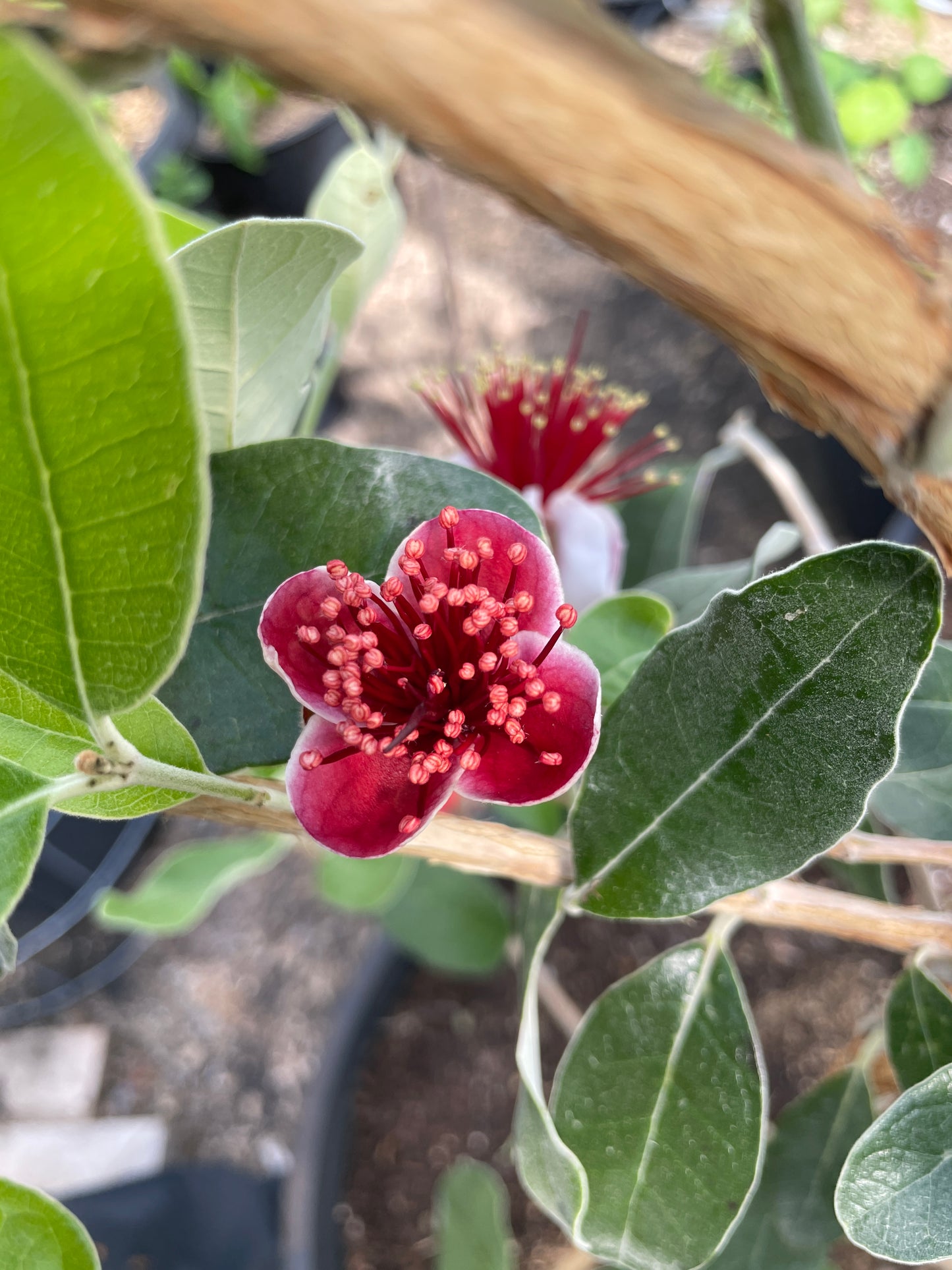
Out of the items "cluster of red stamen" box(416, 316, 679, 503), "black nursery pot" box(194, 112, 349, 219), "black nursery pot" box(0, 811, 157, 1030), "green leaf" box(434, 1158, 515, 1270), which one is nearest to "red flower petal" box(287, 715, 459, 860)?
"cluster of red stamen" box(416, 316, 679, 503)

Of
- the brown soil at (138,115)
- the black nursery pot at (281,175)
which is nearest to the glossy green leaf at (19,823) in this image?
the black nursery pot at (281,175)

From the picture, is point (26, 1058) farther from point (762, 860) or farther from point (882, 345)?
point (882, 345)

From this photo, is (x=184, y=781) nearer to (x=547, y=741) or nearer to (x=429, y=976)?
(x=547, y=741)

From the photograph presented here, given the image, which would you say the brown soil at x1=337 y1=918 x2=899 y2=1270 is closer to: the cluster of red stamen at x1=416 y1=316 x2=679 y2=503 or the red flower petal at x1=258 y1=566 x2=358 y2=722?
the cluster of red stamen at x1=416 y1=316 x2=679 y2=503

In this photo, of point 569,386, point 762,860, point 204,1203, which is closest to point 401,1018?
point 204,1203

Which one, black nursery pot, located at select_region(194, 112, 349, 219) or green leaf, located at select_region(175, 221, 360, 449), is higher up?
green leaf, located at select_region(175, 221, 360, 449)

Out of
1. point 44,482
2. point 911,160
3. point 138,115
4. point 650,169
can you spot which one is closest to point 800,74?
point 650,169
